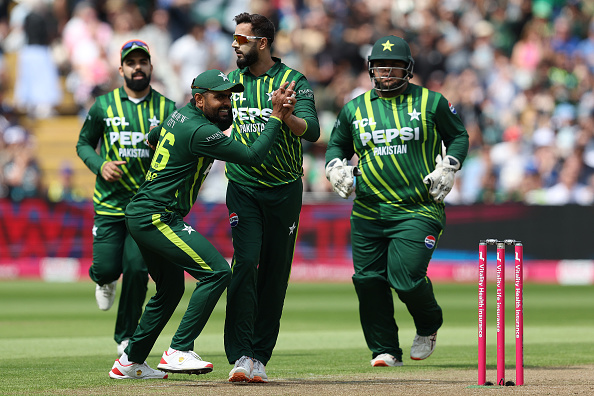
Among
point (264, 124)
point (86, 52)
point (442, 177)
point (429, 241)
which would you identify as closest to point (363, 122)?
point (442, 177)

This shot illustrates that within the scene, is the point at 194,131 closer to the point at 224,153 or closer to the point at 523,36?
the point at 224,153

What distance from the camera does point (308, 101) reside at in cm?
695

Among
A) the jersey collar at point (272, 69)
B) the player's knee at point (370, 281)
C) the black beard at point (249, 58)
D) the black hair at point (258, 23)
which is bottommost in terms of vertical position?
Result: the player's knee at point (370, 281)

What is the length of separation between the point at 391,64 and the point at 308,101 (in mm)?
1250

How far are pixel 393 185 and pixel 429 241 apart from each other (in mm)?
504

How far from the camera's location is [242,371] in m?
6.46

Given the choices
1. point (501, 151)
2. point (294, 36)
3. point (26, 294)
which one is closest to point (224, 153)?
point (26, 294)

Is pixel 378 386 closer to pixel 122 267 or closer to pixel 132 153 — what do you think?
pixel 122 267

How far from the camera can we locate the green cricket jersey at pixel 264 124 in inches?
272

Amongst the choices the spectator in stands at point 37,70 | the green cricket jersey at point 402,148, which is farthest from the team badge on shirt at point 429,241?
the spectator in stands at point 37,70

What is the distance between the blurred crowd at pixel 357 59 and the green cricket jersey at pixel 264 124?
11.3 meters

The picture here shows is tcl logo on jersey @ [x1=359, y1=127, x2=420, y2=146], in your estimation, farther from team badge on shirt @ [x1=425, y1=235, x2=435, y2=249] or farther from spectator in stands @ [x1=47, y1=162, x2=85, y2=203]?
spectator in stands @ [x1=47, y1=162, x2=85, y2=203]

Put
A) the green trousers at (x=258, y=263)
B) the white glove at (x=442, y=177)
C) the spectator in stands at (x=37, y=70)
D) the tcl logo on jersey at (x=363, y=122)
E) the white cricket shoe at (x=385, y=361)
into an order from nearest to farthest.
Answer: the green trousers at (x=258, y=263) → the white glove at (x=442, y=177) → the white cricket shoe at (x=385, y=361) → the tcl logo on jersey at (x=363, y=122) → the spectator in stands at (x=37, y=70)

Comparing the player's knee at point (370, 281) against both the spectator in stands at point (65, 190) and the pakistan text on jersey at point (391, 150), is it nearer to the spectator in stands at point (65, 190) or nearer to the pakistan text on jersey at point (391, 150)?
the pakistan text on jersey at point (391, 150)
